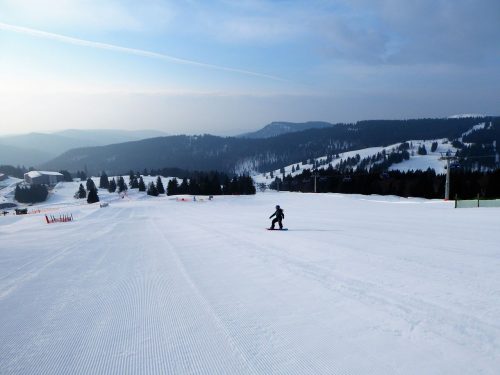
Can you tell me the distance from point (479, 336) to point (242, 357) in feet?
11.0

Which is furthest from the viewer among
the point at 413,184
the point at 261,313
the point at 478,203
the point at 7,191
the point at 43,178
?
the point at 43,178

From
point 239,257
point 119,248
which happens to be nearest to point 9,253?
point 119,248

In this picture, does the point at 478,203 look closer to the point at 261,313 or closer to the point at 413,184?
the point at 261,313

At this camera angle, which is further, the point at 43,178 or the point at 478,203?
the point at 43,178

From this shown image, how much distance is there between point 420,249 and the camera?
34.8ft

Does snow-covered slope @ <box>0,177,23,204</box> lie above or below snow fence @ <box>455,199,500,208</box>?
below

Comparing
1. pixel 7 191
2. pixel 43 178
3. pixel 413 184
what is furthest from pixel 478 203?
pixel 43 178

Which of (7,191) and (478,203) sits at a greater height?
(478,203)

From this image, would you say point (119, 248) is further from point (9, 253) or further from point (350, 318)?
point (350, 318)

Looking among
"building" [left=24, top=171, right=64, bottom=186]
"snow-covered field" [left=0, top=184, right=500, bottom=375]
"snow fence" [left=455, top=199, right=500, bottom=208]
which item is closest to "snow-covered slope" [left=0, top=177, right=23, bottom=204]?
"building" [left=24, top=171, right=64, bottom=186]

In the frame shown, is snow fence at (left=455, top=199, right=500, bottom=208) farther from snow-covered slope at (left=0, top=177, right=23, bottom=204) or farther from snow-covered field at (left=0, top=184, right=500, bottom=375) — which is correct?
snow-covered slope at (left=0, top=177, right=23, bottom=204)

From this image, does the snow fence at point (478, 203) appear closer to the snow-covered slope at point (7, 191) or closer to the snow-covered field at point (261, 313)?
the snow-covered field at point (261, 313)

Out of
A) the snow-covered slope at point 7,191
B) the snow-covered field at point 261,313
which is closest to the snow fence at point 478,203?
the snow-covered field at point 261,313

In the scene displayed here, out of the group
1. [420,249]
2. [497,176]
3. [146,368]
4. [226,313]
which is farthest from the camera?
[497,176]
